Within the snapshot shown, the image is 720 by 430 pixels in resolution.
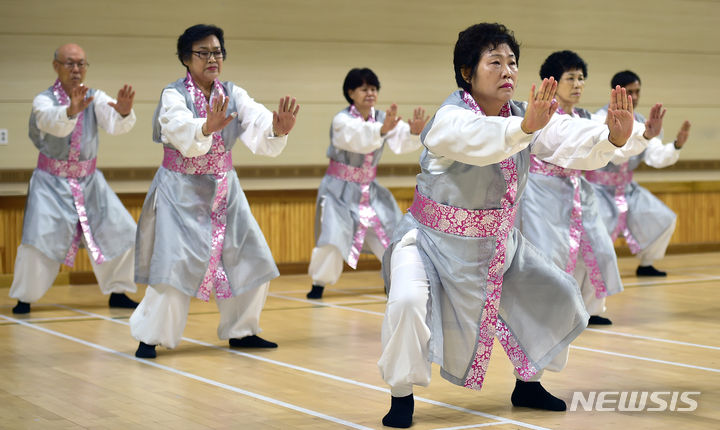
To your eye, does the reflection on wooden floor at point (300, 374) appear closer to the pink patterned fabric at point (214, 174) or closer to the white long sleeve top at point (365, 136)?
the pink patterned fabric at point (214, 174)

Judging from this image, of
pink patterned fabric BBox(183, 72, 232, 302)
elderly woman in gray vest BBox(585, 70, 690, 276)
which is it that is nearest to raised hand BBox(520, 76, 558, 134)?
pink patterned fabric BBox(183, 72, 232, 302)

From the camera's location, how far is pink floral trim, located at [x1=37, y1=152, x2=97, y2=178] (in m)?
6.09

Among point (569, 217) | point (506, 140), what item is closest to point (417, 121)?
point (569, 217)

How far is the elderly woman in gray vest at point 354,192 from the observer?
6.61 metres

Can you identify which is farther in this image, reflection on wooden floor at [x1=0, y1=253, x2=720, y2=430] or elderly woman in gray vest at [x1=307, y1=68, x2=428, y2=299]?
elderly woman in gray vest at [x1=307, y1=68, x2=428, y2=299]

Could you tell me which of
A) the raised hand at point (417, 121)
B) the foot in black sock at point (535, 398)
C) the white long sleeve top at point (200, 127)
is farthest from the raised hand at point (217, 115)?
the raised hand at point (417, 121)

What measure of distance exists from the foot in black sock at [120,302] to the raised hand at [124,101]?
1.15m

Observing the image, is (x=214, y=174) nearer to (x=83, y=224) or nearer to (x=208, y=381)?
(x=208, y=381)

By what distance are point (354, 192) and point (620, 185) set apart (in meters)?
1.92

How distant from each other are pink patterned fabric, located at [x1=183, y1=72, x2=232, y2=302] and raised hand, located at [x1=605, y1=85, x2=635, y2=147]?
2012 mm

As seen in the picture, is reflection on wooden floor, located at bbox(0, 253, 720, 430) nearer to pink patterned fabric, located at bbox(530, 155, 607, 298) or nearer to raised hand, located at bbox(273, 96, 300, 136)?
pink patterned fabric, located at bbox(530, 155, 607, 298)

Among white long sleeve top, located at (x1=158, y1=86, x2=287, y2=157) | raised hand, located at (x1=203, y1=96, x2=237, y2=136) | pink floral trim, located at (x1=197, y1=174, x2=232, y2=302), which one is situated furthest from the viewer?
pink floral trim, located at (x1=197, y1=174, x2=232, y2=302)

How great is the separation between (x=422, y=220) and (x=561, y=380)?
40.8 inches

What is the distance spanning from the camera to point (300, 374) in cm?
417
